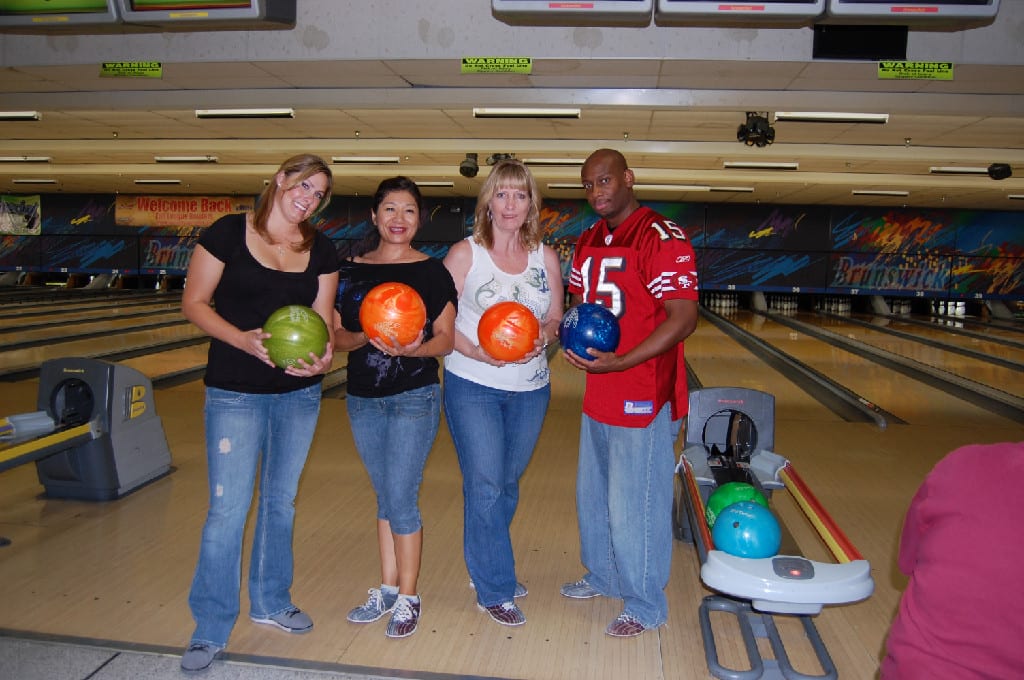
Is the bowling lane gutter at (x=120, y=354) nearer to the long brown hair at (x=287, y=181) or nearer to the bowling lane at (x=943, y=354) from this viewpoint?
the long brown hair at (x=287, y=181)

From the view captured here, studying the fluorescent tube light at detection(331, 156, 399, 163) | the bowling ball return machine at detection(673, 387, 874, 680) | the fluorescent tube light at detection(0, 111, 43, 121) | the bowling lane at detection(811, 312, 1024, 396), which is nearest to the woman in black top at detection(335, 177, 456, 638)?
the bowling ball return machine at detection(673, 387, 874, 680)

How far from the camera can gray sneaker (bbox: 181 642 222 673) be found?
76.7 inches

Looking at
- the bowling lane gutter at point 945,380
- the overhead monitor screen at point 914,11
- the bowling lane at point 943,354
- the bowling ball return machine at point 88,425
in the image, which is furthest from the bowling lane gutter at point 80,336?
the bowling lane at point 943,354

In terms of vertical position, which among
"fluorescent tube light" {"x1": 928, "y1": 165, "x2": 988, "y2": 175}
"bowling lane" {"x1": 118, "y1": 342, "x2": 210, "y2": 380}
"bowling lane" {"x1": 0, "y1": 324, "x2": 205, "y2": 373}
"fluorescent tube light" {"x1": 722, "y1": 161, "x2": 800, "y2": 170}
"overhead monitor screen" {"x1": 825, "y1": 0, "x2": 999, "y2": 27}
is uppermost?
"fluorescent tube light" {"x1": 722, "y1": 161, "x2": 800, "y2": 170}

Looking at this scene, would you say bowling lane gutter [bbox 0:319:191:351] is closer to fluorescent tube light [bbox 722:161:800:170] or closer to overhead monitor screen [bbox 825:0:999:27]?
fluorescent tube light [bbox 722:161:800:170]

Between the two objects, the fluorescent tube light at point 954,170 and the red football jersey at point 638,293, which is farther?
the fluorescent tube light at point 954,170

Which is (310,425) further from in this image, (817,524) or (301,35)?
(301,35)

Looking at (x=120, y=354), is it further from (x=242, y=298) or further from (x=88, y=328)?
(x=242, y=298)

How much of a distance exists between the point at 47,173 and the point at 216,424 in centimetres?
1182

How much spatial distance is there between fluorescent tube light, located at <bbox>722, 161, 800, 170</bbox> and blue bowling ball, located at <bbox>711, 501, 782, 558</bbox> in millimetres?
7867

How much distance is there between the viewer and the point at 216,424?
1.96 meters

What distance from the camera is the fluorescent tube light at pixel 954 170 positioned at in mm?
8959

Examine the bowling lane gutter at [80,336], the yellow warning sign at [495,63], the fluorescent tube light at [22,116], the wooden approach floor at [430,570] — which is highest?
the fluorescent tube light at [22,116]

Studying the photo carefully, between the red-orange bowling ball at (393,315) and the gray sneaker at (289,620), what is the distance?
0.82 m
